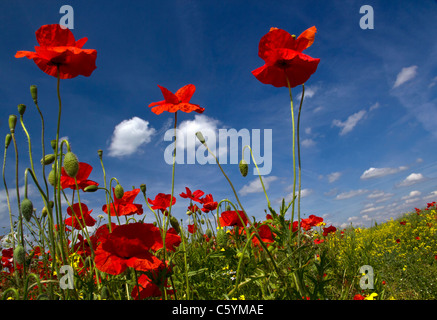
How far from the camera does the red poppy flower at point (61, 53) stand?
1435 mm

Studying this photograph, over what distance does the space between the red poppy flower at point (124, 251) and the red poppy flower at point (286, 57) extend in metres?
1.02

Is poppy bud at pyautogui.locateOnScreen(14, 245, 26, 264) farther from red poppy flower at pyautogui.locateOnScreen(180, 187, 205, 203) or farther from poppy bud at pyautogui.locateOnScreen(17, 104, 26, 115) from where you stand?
red poppy flower at pyautogui.locateOnScreen(180, 187, 205, 203)

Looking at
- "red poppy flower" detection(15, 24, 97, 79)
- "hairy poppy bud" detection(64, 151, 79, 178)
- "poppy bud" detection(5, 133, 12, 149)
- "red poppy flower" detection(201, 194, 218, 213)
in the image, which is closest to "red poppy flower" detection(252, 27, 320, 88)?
"red poppy flower" detection(15, 24, 97, 79)

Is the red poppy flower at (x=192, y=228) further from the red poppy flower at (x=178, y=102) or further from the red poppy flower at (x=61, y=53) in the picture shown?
the red poppy flower at (x=61, y=53)

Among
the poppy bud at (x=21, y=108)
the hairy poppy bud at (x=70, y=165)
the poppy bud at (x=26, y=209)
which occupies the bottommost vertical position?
the poppy bud at (x=26, y=209)

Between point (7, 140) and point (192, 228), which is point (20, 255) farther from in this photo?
point (192, 228)

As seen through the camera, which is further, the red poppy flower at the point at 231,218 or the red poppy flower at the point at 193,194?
the red poppy flower at the point at 193,194

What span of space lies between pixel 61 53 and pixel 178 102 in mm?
647

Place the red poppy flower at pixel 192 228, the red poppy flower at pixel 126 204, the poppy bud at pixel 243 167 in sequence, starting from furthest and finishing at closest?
the red poppy flower at pixel 192 228 < the red poppy flower at pixel 126 204 < the poppy bud at pixel 243 167

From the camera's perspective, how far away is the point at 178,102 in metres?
1.78

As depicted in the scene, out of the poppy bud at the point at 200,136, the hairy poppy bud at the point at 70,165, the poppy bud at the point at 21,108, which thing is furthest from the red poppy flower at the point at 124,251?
the poppy bud at the point at 21,108

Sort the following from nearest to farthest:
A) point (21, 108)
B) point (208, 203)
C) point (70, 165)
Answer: point (70, 165), point (21, 108), point (208, 203)

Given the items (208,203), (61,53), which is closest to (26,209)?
(61,53)

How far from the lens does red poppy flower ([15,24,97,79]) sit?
143cm
